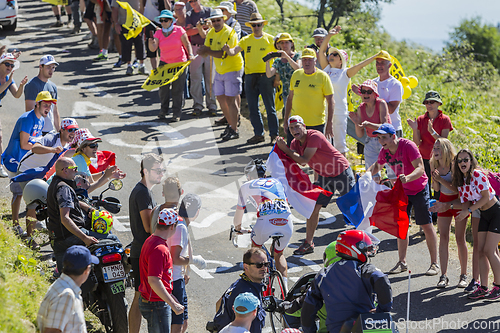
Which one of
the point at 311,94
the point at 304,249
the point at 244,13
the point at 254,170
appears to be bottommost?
the point at 304,249

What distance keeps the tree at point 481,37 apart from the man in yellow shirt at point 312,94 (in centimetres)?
2846

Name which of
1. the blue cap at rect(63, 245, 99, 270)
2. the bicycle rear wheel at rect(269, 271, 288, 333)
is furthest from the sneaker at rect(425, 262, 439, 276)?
the blue cap at rect(63, 245, 99, 270)

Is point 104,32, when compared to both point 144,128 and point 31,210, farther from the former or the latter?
point 31,210

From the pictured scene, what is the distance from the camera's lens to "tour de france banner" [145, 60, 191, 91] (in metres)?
12.3

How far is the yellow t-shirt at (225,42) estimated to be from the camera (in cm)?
1179

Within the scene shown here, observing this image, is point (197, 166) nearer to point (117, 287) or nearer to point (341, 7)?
point (117, 287)

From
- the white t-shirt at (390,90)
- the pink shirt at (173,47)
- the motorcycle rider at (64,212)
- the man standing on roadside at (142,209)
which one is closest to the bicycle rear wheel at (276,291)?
the man standing on roadside at (142,209)

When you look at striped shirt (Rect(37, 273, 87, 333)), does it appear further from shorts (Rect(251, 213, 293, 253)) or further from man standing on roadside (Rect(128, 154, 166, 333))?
shorts (Rect(251, 213, 293, 253))

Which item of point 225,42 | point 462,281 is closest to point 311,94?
point 225,42

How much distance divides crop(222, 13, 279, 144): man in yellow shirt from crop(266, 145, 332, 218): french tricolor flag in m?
3.39

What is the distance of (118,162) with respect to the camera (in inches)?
434

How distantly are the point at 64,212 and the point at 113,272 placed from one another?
0.91 metres

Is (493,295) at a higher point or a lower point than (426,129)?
lower

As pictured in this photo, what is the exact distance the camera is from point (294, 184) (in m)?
8.43
